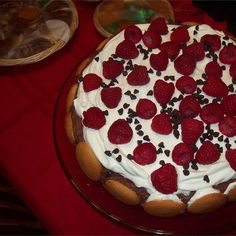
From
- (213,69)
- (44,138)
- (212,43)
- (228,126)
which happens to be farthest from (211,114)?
(44,138)

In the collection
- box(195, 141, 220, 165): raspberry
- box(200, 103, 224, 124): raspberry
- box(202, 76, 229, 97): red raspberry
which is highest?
box(202, 76, 229, 97): red raspberry

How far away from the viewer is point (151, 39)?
3.96ft

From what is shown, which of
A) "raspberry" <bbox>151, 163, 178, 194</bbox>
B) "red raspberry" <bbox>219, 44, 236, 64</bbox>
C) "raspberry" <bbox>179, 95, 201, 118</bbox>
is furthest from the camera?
"red raspberry" <bbox>219, 44, 236, 64</bbox>

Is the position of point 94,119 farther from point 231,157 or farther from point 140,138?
point 231,157

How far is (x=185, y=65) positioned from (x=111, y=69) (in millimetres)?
221

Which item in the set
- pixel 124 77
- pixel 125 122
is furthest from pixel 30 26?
pixel 125 122

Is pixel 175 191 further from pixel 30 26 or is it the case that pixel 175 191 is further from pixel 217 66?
pixel 30 26

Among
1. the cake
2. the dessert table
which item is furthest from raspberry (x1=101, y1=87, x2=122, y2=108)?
the dessert table

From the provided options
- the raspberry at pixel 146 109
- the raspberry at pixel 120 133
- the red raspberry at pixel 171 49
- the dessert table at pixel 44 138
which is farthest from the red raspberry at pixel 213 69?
the dessert table at pixel 44 138

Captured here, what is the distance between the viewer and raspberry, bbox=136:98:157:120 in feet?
3.53

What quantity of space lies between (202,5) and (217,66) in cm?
82

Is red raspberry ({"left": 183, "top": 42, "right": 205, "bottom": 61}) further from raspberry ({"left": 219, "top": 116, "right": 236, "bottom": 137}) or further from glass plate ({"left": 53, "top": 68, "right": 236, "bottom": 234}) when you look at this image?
glass plate ({"left": 53, "top": 68, "right": 236, "bottom": 234})

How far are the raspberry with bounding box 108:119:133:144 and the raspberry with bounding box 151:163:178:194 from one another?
123mm

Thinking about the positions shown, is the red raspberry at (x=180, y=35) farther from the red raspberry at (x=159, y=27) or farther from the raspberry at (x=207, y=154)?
the raspberry at (x=207, y=154)
